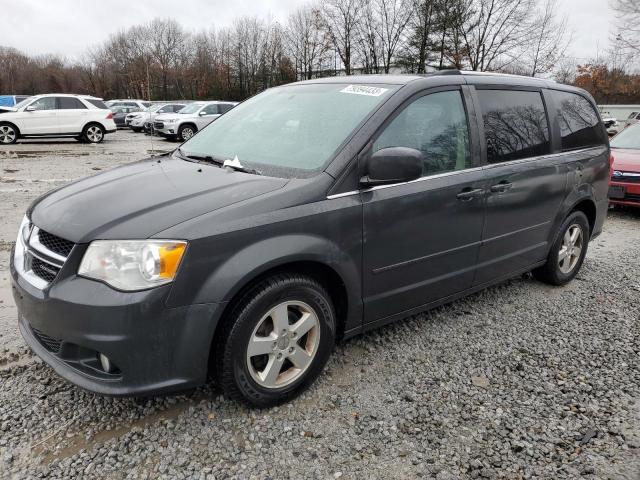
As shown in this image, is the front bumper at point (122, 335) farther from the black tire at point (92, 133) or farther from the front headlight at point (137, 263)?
the black tire at point (92, 133)

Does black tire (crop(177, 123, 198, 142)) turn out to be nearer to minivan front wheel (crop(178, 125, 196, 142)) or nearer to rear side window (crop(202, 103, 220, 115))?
minivan front wheel (crop(178, 125, 196, 142))

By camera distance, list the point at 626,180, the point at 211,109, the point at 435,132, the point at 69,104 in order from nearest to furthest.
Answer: the point at 435,132 < the point at 626,180 < the point at 69,104 < the point at 211,109

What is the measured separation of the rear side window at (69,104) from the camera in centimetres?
1599

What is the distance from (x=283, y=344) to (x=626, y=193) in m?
7.20

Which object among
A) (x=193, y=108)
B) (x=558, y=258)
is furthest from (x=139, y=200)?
(x=193, y=108)

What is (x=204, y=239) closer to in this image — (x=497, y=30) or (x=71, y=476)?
(x=71, y=476)

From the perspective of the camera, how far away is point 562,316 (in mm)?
3871

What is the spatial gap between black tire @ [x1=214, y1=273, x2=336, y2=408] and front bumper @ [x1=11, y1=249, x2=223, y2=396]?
0.37 feet

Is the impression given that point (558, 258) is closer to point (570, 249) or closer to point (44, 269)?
point (570, 249)

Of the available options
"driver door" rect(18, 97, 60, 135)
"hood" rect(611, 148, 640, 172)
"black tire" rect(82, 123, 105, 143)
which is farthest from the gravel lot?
"black tire" rect(82, 123, 105, 143)

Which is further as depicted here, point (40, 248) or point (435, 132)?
point (435, 132)

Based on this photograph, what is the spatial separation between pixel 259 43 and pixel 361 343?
186 feet

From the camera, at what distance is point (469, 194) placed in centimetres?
321

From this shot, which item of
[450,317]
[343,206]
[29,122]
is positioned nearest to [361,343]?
[450,317]
